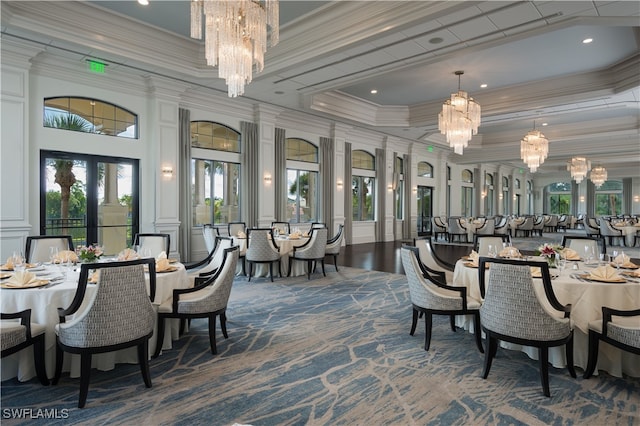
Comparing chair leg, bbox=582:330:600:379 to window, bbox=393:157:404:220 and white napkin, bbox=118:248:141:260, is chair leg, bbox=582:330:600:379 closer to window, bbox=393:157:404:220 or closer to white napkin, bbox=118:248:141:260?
white napkin, bbox=118:248:141:260

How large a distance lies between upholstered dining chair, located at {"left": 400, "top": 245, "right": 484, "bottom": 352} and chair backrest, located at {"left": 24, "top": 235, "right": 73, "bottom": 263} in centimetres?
436

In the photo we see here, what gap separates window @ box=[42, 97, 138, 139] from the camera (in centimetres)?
723

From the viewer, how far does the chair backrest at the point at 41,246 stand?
4.70 metres

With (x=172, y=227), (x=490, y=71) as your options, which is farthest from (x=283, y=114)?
(x=490, y=71)

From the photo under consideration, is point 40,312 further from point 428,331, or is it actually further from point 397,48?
point 397,48

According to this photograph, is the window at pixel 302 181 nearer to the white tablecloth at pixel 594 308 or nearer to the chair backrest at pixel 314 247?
the chair backrest at pixel 314 247

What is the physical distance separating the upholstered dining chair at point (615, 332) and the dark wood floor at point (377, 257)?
15.9ft

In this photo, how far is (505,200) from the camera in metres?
24.8

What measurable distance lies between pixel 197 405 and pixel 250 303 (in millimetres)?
2754

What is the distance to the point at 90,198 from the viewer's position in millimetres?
7703

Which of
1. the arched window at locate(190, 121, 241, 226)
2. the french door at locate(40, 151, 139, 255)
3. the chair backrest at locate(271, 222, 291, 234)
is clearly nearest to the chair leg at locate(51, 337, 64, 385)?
the french door at locate(40, 151, 139, 255)

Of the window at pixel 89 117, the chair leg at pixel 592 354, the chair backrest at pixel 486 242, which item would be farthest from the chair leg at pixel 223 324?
the window at pixel 89 117

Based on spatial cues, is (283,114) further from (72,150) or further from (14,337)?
(14,337)

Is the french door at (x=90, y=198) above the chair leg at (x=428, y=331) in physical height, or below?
above
